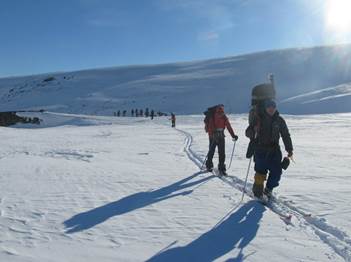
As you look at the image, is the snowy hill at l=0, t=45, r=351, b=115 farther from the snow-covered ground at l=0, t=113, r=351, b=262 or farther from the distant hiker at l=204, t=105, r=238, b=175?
the snow-covered ground at l=0, t=113, r=351, b=262

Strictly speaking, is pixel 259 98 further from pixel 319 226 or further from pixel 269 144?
pixel 319 226

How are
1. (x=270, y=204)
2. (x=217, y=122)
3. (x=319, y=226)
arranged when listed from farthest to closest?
(x=217, y=122) → (x=270, y=204) → (x=319, y=226)

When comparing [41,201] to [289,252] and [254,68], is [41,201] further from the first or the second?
[254,68]

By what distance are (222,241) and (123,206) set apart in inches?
82.1

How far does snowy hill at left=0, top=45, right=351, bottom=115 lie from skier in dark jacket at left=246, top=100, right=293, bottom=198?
62.7 metres

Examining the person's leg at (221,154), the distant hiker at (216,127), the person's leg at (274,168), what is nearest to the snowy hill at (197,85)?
the distant hiker at (216,127)

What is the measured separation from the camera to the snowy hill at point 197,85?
295 feet

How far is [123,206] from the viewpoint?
6.80m

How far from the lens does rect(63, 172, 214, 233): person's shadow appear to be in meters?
→ 5.74

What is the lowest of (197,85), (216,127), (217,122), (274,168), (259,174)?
(259,174)

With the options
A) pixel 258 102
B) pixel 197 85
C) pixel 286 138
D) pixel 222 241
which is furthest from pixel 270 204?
pixel 197 85

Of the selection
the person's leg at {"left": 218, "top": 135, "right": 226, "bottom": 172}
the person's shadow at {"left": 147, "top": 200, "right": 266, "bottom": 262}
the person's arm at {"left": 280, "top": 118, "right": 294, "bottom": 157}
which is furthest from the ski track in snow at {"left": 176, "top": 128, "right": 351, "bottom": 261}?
the person's leg at {"left": 218, "top": 135, "right": 226, "bottom": 172}

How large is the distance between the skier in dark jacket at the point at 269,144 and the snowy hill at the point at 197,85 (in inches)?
2470

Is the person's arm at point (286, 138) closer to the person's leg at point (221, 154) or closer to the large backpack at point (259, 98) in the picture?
the large backpack at point (259, 98)
